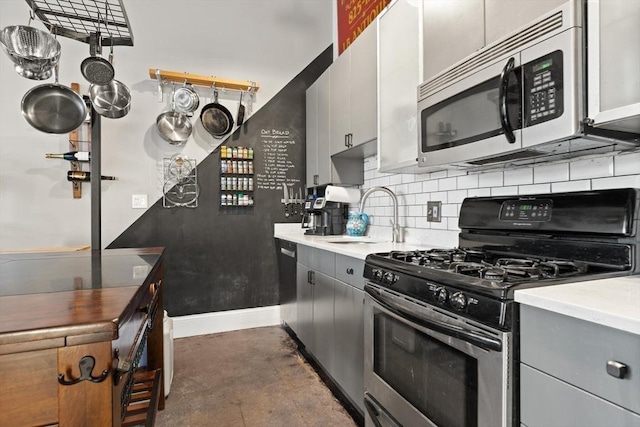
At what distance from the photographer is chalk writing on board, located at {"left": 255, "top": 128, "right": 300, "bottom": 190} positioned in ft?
11.0

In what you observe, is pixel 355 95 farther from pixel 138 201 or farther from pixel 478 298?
pixel 138 201

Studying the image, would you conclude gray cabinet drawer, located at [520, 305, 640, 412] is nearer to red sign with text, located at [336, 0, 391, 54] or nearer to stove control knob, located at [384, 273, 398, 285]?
stove control knob, located at [384, 273, 398, 285]

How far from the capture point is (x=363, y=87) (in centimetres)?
237

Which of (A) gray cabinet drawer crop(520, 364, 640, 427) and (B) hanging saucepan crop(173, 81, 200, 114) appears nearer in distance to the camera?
(A) gray cabinet drawer crop(520, 364, 640, 427)

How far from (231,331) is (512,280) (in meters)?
2.78

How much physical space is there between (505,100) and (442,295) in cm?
71

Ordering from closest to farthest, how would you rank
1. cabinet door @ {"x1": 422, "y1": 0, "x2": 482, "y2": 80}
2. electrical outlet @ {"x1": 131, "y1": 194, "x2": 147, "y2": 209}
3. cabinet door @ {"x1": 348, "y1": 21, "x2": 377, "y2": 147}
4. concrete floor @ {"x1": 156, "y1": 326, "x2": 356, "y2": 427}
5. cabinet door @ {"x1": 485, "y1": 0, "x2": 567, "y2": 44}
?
A: 1. cabinet door @ {"x1": 485, "y1": 0, "x2": 567, "y2": 44}
2. cabinet door @ {"x1": 422, "y1": 0, "x2": 482, "y2": 80}
3. concrete floor @ {"x1": 156, "y1": 326, "x2": 356, "y2": 427}
4. cabinet door @ {"x1": 348, "y1": 21, "x2": 377, "y2": 147}
5. electrical outlet @ {"x1": 131, "y1": 194, "x2": 147, "y2": 209}

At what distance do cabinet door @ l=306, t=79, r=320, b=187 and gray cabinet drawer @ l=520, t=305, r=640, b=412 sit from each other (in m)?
2.45

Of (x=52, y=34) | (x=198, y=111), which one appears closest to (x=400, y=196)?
(x=198, y=111)

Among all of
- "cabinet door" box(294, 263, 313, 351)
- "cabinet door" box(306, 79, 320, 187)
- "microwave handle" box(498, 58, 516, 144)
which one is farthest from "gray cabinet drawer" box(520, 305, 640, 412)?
"cabinet door" box(306, 79, 320, 187)

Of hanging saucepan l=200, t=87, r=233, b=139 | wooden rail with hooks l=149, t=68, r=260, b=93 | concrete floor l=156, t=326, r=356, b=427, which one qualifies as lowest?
concrete floor l=156, t=326, r=356, b=427

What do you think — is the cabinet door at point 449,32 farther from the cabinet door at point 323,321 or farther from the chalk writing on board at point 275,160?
the chalk writing on board at point 275,160

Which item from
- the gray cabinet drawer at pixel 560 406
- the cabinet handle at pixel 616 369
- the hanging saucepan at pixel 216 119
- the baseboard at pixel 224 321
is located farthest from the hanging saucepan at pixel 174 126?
the cabinet handle at pixel 616 369

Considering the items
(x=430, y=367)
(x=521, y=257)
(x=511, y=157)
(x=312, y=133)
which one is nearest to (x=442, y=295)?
(x=430, y=367)
